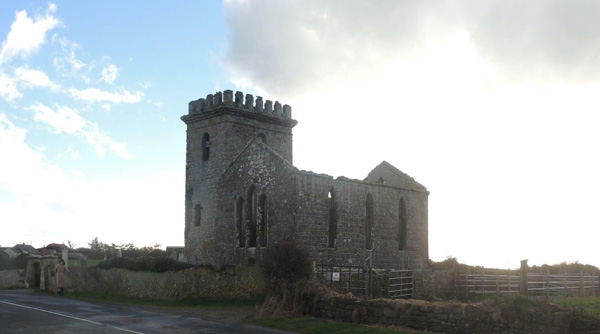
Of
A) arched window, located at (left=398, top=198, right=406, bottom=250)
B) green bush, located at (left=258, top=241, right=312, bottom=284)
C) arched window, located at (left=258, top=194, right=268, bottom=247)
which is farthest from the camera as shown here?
arched window, located at (left=398, top=198, right=406, bottom=250)

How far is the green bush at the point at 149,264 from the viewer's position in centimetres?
2568

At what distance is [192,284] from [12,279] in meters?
15.8

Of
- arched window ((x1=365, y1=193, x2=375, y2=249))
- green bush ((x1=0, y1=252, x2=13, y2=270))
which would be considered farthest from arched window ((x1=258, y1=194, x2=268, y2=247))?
green bush ((x1=0, y1=252, x2=13, y2=270))

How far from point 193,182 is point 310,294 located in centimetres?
2038

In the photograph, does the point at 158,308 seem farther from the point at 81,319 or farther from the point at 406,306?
the point at 406,306

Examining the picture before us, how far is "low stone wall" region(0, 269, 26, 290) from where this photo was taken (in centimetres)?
3472

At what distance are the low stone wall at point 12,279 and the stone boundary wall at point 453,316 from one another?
2262 cm

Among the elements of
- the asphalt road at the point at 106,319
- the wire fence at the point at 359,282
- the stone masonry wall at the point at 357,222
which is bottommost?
the asphalt road at the point at 106,319

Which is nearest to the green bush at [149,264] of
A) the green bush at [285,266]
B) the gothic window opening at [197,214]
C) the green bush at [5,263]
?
the green bush at [285,266]

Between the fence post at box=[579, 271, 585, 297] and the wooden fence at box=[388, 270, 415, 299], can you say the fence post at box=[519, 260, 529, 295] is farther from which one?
the fence post at box=[579, 271, 585, 297]

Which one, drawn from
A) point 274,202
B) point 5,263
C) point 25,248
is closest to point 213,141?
point 274,202

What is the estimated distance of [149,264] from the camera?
1040 inches

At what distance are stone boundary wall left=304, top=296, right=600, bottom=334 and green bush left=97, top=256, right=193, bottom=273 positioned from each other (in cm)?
854

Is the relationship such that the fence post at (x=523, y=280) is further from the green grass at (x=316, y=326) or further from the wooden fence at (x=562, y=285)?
the green grass at (x=316, y=326)
